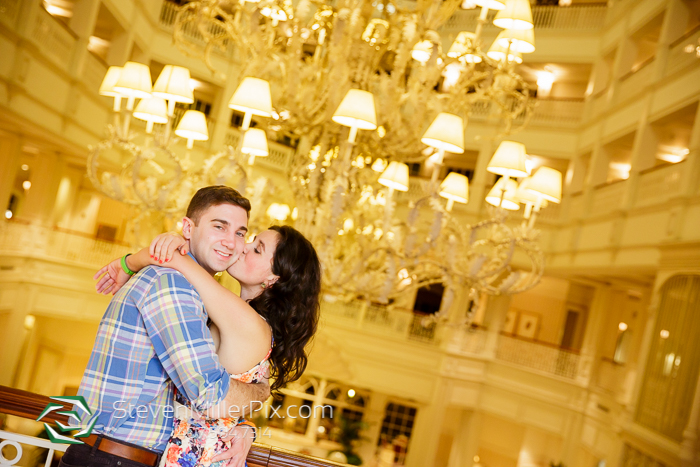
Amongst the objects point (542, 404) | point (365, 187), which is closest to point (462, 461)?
point (542, 404)

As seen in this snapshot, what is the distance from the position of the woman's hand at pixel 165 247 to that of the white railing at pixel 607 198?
8.85 metres

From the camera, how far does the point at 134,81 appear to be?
3842 mm

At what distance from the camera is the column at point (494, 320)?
13.1 meters

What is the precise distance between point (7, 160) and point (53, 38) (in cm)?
264

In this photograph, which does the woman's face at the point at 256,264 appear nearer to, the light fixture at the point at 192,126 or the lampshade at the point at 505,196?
the lampshade at the point at 505,196

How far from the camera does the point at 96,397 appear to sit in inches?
61.4

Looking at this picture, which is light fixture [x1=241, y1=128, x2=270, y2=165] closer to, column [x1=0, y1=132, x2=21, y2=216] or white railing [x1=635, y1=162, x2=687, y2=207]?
white railing [x1=635, y1=162, x2=687, y2=207]

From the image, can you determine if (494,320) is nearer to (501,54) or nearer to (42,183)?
(42,183)

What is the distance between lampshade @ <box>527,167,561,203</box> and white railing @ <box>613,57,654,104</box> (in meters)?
6.32

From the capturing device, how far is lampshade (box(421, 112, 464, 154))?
345 cm

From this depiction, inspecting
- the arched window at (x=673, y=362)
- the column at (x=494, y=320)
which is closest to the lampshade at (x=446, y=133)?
the arched window at (x=673, y=362)

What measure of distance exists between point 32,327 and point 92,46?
567cm

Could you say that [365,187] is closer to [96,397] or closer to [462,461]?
[96,397]

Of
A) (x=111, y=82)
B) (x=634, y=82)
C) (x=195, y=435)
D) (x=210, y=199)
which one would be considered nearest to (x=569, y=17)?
(x=634, y=82)
